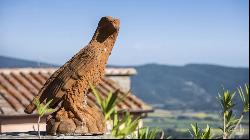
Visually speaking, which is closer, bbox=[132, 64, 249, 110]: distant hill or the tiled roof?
the tiled roof

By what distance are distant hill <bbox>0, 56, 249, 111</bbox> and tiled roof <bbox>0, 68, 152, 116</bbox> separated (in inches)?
4508

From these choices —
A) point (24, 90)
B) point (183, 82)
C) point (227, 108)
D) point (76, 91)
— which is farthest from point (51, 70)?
point (183, 82)

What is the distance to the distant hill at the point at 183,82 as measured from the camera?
458 feet

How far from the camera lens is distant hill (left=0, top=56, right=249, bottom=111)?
140 m

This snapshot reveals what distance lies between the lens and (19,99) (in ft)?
52.5

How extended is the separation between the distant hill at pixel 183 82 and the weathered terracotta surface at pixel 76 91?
408 ft

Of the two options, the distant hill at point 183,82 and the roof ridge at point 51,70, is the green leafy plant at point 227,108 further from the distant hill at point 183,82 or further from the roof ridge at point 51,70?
the distant hill at point 183,82

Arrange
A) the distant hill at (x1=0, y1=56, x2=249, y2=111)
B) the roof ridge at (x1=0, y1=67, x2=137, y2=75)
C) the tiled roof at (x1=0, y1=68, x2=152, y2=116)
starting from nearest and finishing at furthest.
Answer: the tiled roof at (x1=0, y1=68, x2=152, y2=116) → the roof ridge at (x1=0, y1=67, x2=137, y2=75) → the distant hill at (x1=0, y1=56, x2=249, y2=111)

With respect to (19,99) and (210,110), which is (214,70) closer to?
(210,110)

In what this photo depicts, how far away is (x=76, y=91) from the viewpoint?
8266mm

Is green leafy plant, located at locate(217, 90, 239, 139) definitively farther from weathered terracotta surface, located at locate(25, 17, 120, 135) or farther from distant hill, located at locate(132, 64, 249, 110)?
distant hill, located at locate(132, 64, 249, 110)

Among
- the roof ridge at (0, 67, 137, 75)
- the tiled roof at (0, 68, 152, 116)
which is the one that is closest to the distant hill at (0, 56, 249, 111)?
the roof ridge at (0, 67, 137, 75)

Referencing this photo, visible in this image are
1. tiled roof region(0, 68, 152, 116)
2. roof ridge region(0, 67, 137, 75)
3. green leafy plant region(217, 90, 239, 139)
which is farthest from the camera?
roof ridge region(0, 67, 137, 75)

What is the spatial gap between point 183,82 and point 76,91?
149248 mm
